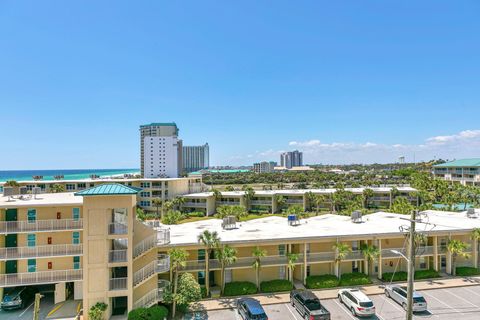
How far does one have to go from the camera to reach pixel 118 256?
74.4 ft

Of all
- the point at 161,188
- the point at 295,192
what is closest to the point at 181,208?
the point at 161,188

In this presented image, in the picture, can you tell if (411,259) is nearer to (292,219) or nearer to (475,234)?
(292,219)

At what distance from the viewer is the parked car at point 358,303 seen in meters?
23.5

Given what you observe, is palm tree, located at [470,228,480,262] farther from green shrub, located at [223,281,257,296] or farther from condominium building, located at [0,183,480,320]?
green shrub, located at [223,281,257,296]

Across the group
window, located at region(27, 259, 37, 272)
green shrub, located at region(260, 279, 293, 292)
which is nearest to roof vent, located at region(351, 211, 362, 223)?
green shrub, located at region(260, 279, 293, 292)

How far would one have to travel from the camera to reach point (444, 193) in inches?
3145

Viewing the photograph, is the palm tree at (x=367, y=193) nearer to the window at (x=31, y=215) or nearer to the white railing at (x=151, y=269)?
the white railing at (x=151, y=269)

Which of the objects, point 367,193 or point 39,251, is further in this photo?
point 367,193

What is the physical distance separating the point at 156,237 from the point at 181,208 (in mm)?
54078

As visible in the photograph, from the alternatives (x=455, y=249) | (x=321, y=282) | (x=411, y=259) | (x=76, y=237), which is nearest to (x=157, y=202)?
(x=76, y=237)

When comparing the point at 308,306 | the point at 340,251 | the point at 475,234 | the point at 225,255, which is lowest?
the point at 308,306

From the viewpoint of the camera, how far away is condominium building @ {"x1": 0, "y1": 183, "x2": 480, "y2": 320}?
2220cm

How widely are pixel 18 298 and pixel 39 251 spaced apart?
4652 mm

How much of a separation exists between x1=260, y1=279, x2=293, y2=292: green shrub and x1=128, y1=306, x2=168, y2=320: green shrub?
9958mm
